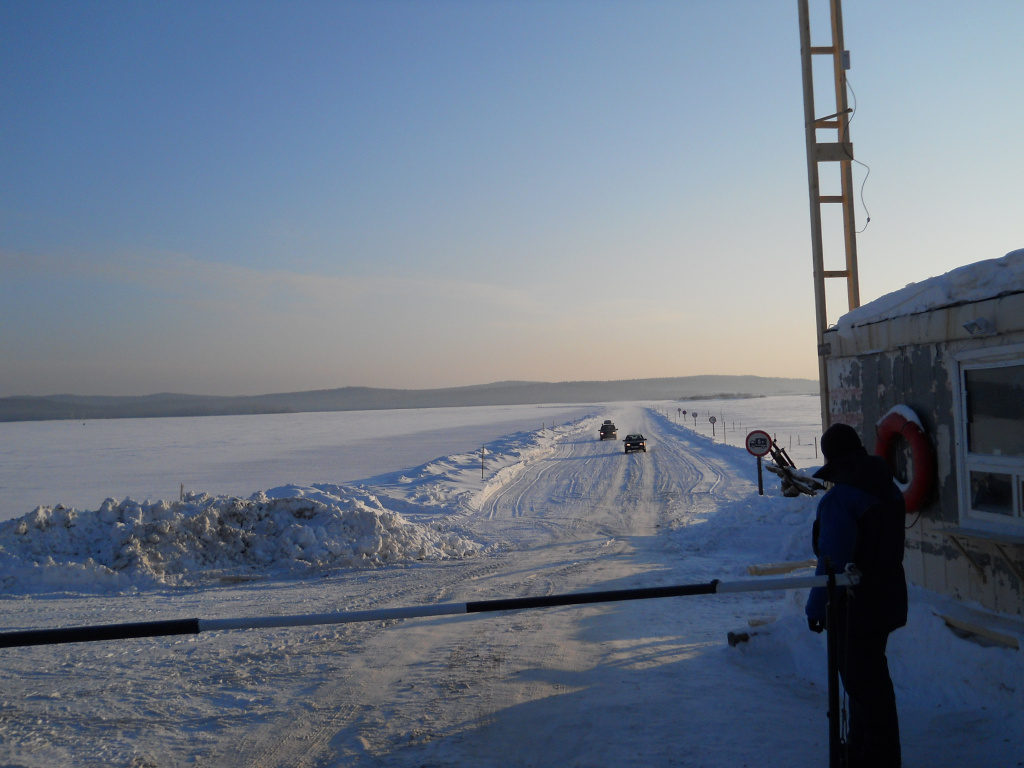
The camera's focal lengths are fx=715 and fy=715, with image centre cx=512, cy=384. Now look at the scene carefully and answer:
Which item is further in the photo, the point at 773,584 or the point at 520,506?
the point at 520,506

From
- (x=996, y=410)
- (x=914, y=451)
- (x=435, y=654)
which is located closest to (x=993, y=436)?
(x=996, y=410)

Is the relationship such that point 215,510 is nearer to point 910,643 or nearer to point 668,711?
point 668,711

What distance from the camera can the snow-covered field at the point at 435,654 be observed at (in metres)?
4.85

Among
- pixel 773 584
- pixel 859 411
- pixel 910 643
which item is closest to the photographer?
pixel 773 584

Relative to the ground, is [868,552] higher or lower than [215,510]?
higher

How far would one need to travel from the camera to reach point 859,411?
710 centimetres

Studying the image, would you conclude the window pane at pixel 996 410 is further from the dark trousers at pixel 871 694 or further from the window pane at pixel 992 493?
the dark trousers at pixel 871 694

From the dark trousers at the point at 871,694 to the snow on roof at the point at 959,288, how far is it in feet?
9.04

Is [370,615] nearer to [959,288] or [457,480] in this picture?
[959,288]

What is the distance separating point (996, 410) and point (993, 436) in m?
0.19

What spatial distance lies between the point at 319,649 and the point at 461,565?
5.04 m

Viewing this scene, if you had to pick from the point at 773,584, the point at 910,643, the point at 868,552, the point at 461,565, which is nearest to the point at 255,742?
the point at 773,584

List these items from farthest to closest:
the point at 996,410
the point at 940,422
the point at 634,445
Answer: the point at 634,445
the point at 940,422
the point at 996,410

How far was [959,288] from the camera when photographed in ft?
17.9
